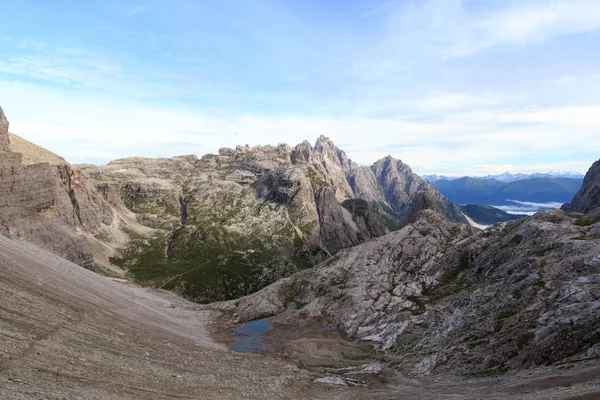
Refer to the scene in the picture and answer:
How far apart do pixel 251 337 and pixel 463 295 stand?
216 ft

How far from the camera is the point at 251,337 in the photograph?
118 metres

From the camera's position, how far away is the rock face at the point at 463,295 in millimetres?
70188

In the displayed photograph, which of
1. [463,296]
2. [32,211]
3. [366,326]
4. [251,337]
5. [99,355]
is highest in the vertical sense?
[32,211]

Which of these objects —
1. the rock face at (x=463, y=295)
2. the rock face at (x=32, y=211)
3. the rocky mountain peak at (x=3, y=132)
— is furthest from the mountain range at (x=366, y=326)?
the rocky mountain peak at (x=3, y=132)

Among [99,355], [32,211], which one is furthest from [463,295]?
[32,211]

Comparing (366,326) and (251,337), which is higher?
(366,326)

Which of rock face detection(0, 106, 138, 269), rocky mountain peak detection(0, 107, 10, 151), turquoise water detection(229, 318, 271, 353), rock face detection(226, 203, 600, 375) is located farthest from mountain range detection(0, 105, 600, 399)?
rocky mountain peak detection(0, 107, 10, 151)

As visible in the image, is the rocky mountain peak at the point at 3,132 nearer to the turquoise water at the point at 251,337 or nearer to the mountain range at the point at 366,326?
the mountain range at the point at 366,326

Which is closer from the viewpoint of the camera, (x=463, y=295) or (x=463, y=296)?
(x=463, y=296)

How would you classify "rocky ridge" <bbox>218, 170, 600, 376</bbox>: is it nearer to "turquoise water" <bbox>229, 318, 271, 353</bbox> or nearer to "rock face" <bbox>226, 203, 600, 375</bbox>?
"rock face" <bbox>226, 203, 600, 375</bbox>

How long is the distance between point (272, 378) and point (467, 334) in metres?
45.6

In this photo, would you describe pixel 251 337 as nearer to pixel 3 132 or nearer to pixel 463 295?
pixel 463 295

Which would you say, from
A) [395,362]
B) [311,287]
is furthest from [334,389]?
[311,287]

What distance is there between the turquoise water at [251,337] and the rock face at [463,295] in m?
7.59
